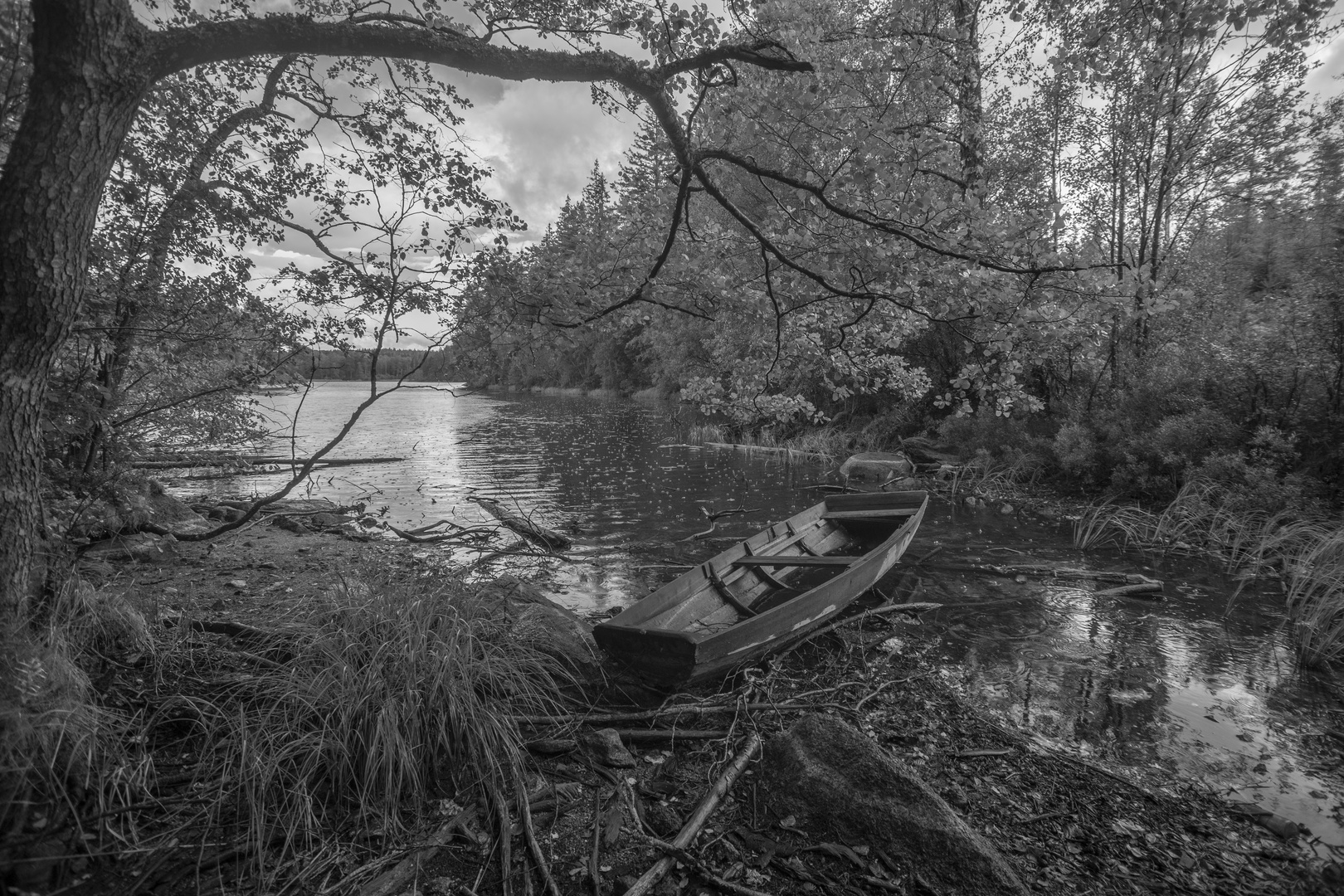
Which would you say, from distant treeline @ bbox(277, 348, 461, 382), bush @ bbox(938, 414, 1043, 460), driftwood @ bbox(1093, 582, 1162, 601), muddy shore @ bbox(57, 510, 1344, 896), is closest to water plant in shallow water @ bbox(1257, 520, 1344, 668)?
driftwood @ bbox(1093, 582, 1162, 601)

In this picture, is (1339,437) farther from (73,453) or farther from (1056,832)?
(73,453)

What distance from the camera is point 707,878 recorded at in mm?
2986

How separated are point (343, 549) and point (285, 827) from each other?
23.2 ft

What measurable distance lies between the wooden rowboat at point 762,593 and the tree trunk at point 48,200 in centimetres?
345

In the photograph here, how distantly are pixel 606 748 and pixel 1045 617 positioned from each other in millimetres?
5925

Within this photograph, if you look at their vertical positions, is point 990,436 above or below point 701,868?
above

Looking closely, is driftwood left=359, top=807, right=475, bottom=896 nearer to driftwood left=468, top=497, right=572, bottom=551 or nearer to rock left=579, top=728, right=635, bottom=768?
rock left=579, top=728, right=635, bottom=768

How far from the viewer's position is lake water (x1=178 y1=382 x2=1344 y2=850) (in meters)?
4.67

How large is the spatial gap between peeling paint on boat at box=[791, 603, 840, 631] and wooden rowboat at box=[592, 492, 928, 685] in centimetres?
1

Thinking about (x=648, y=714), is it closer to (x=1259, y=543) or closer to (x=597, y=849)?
(x=597, y=849)

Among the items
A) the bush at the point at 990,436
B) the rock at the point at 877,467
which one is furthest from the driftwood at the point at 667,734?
the rock at the point at 877,467

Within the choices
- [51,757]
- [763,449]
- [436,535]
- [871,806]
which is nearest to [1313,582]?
[871,806]

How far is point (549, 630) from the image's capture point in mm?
5188

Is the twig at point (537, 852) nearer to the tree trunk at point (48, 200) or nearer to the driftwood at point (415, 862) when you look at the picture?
the driftwood at point (415, 862)
